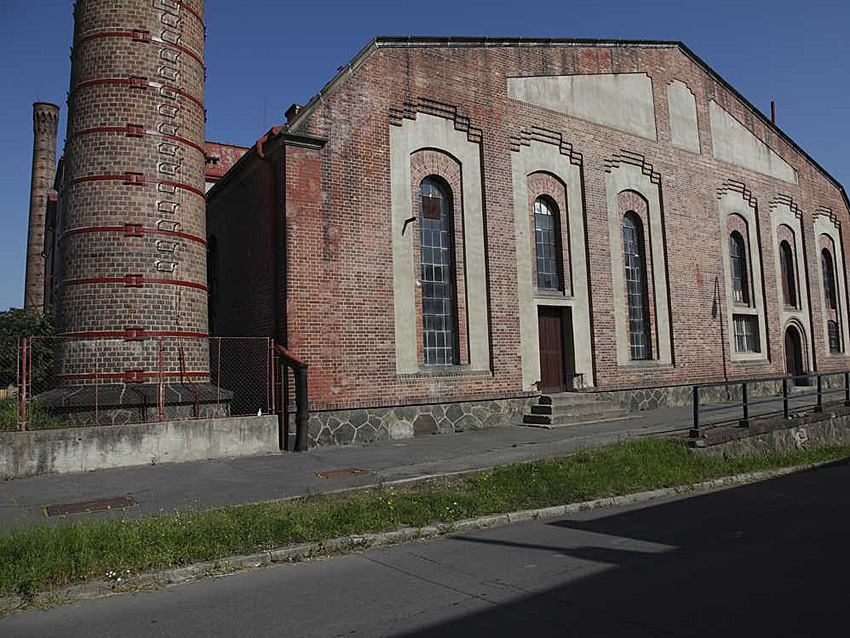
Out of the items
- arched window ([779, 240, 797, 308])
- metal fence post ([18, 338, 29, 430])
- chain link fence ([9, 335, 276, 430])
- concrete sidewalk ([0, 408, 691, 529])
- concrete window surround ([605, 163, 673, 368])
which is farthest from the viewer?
arched window ([779, 240, 797, 308])

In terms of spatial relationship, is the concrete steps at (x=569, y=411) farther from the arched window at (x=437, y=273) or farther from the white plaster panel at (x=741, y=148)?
the white plaster panel at (x=741, y=148)

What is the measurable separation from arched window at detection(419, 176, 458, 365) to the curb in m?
6.91

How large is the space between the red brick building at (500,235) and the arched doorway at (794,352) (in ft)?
2.47

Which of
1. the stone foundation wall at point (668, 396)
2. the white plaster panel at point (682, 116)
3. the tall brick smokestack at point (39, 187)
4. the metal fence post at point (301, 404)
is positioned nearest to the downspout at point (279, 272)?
the metal fence post at point (301, 404)

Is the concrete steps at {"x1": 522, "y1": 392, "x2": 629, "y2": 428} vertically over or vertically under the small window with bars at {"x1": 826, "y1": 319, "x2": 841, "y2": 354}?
under

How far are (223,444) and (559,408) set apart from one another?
8076 mm

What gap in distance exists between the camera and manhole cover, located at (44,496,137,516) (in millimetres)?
7980

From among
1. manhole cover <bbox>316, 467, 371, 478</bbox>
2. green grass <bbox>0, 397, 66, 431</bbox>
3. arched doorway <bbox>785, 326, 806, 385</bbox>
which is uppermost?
arched doorway <bbox>785, 326, 806, 385</bbox>

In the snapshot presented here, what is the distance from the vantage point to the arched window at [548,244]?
17.4m

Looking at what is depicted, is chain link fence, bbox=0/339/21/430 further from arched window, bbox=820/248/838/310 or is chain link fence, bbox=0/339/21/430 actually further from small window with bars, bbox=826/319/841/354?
arched window, bbox=820/248/838/310

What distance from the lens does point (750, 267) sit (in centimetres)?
2333

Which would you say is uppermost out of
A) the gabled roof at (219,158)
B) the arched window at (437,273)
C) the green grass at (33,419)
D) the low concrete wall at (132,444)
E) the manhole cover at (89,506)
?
the gabled roof at (219,158)

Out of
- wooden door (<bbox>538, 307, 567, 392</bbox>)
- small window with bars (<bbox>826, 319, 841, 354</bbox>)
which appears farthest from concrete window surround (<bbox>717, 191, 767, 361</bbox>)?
wooden door (<bbox>538, 307, 567, 392</bbox>)

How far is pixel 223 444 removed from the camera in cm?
1181
